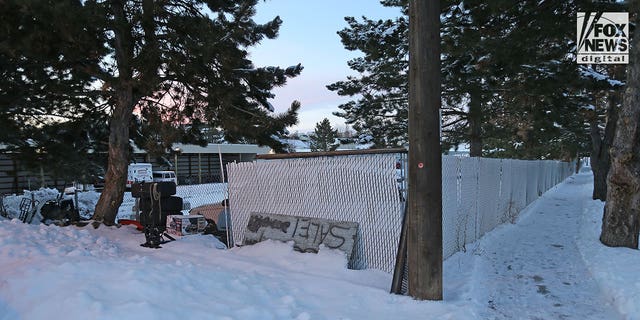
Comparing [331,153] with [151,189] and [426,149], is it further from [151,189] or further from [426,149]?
[151,189]

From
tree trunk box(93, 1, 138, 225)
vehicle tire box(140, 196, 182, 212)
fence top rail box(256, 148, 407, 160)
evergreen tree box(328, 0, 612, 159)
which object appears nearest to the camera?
fence top rail box(256, 148, 407, 160)

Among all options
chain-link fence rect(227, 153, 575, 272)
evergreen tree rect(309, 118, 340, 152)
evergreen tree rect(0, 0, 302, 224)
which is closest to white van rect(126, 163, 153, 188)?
evergreen tree rect(0, 0, 302, 224)

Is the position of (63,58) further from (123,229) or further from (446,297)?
(446,297)

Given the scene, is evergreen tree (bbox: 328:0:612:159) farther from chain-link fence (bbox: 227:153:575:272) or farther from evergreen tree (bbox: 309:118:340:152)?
evergreen tree (bbox: 309:118:340:152)

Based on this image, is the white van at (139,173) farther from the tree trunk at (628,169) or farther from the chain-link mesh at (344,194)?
the tree trunk at (628,169)

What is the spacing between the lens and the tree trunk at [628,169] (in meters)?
7.70

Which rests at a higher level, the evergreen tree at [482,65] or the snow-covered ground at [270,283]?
the evergreen tree at [482,65]

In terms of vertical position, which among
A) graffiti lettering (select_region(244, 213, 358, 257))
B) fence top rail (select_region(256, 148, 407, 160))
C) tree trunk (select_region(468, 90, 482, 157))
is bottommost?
graffiti lettering (select_region(244, 213, 358, 257))

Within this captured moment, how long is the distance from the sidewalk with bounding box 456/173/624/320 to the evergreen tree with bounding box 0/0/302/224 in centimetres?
508

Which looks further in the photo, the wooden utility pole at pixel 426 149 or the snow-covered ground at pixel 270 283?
the wooden utility pole at pixel 426 149

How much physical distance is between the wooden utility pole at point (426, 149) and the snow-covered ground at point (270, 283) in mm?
379

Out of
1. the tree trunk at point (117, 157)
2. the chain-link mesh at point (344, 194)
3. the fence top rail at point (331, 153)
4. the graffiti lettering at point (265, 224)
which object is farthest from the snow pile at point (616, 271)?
the tree trunk at point (117, 157)

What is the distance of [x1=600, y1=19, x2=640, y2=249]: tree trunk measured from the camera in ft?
25.3

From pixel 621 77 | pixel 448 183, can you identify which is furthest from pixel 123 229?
pixel 621 77
